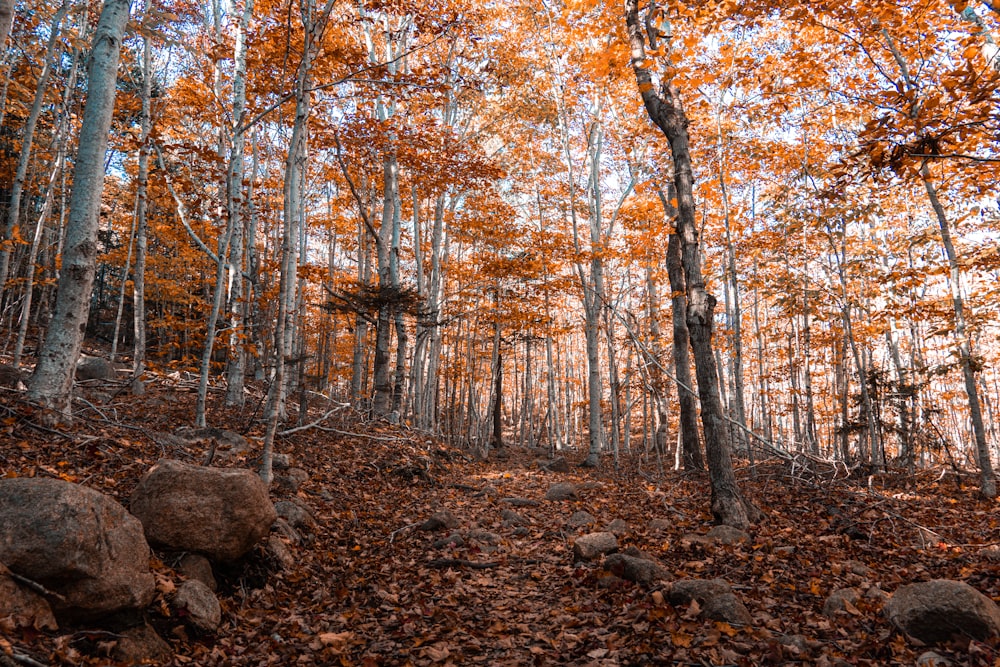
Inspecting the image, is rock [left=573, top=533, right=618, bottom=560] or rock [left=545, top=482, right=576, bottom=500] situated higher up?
rock [left=545, top=482, right=576, bottom=500]

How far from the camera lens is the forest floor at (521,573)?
3613 millimetres

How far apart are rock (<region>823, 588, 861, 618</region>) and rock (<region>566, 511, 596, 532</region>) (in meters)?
3.45

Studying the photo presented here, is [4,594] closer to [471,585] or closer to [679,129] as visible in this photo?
[471,585]

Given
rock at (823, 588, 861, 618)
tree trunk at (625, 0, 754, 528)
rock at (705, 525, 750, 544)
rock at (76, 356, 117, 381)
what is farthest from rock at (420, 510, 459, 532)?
rock at (76, 356, 117, 381)

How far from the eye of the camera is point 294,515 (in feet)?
19.8

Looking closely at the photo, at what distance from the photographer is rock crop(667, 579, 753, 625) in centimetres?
396

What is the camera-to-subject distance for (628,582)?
4.92 meters

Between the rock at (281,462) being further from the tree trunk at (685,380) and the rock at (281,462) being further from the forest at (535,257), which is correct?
the tree trunk at (685,380)

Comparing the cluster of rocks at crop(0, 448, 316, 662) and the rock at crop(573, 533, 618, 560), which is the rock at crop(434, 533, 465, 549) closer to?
the rock at crop(573, 533, 618, 560)

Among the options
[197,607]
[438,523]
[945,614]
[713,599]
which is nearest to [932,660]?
[945,614]

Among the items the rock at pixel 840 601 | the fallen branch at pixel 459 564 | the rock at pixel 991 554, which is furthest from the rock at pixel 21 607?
the rock at pixel 991 554

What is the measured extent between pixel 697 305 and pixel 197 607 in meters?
5.91

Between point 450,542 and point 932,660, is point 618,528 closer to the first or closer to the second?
point 450,542

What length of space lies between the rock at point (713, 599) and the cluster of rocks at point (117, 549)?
3.64 m
